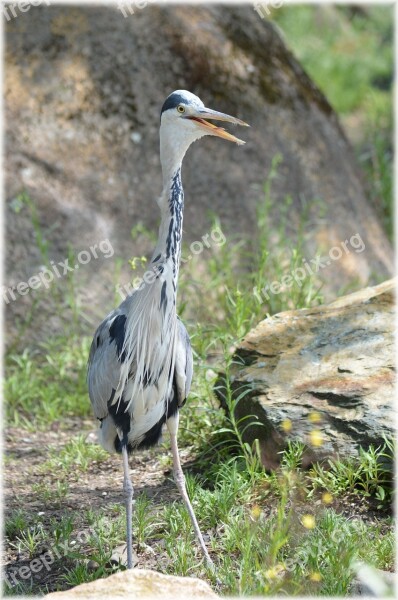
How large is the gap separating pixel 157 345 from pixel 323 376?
96 centimetres

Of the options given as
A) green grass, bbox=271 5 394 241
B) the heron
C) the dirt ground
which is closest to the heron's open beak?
the heron

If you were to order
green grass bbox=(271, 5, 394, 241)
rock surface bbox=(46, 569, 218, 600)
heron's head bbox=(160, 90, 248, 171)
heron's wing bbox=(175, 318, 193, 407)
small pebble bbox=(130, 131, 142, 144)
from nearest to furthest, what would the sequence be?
1. rock surface bbox=(46, 569, 218, 600)
2. heron's head bbox=(160, 90, 248, 171)
3. heron's wing bbox=(175, 318, 193, 407)
4. small pebble bbox=(130, 131, 142, 144)
5. green grass bbox=(271, 5, 394, 241)

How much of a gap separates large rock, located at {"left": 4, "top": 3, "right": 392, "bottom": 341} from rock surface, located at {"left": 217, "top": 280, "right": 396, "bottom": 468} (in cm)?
191

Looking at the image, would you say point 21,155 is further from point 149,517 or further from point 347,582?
point 347,582

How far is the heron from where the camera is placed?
4.04m

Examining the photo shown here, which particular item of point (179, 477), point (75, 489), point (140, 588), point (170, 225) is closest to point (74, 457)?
point (75, 489)

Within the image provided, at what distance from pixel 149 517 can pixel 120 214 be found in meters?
2.99

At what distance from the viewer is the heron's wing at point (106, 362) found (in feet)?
13.8

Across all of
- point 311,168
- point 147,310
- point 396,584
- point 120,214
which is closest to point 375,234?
point 311,168

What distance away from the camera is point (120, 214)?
22.2 ft

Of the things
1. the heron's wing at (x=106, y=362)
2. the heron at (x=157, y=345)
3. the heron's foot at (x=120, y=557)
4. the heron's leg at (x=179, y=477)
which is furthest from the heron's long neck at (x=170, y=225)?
the heron's foot at (x=120, y=557)

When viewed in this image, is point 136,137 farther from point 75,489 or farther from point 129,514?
point 129,514

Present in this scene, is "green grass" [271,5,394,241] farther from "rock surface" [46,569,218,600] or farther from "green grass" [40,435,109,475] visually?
"rock surface" [46,569,218,600]

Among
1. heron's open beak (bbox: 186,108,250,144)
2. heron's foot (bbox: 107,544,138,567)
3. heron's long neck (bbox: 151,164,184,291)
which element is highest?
heron's open beak (bbox: 186,108,250,144)
